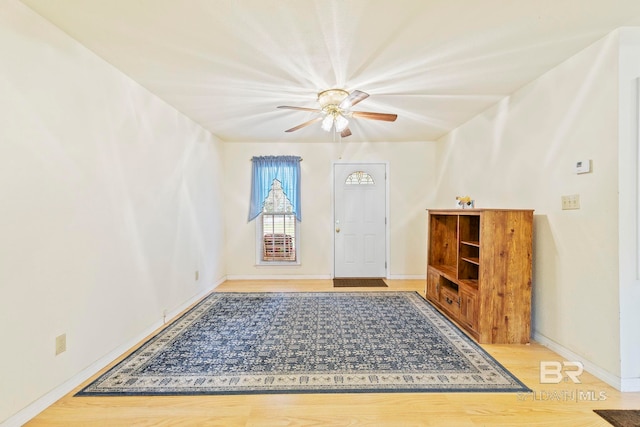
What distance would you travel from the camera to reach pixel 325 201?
15.7 ft

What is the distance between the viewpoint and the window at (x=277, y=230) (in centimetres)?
482

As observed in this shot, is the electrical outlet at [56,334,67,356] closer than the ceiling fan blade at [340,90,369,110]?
Yes

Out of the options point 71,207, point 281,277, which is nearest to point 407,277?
point 281,277

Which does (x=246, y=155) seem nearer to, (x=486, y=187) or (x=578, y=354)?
(x=486, y=187)

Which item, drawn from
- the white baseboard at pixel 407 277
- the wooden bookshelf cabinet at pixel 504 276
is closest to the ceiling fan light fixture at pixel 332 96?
the wooden bookshelf cabinet at pixel 504 276

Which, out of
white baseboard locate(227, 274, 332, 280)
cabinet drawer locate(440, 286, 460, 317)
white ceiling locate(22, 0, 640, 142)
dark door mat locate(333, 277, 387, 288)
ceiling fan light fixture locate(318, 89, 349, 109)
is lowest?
dark door mat locate(333, 277, 387, 288)

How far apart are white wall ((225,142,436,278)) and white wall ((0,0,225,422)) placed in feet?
5.68

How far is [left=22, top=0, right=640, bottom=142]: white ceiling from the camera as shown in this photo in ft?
5.36

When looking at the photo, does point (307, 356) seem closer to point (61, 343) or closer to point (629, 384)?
point (61, 343)

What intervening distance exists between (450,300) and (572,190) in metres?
1.61

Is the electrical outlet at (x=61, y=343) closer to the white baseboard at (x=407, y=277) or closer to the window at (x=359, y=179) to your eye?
the window at (x=359, y=179)

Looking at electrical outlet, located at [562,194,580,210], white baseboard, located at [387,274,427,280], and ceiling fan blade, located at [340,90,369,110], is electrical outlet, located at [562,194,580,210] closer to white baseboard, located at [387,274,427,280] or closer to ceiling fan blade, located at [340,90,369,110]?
ceiling fan blade, located at [340,90,369,110]

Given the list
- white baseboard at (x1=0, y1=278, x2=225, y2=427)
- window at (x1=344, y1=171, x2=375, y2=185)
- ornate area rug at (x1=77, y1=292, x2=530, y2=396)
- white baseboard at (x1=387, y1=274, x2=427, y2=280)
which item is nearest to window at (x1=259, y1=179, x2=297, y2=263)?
window at (x1=344, y1=171, x2=375, y2=185)

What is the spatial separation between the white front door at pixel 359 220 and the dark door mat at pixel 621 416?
3.22m
